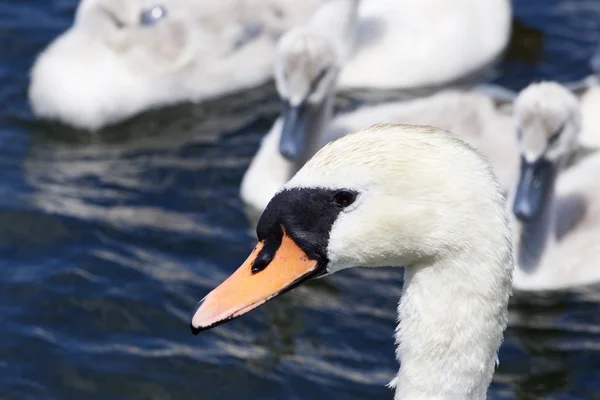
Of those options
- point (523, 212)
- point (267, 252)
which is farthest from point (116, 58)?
point (267, 252)

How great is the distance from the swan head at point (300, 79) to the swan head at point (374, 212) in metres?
3.65

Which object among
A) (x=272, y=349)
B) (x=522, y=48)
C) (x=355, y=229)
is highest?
(x=355, y=229)

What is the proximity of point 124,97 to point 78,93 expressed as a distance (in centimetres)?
34

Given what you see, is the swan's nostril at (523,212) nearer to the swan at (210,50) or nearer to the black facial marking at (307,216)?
the swan at (210,50)

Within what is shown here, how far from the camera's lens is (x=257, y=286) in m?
4.53

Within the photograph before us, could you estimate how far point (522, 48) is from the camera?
437 inches

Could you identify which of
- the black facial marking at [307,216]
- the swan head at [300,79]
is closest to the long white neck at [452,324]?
the black facial marking at [307,216]

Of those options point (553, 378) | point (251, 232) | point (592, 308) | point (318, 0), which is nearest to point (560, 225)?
point (592, 308)

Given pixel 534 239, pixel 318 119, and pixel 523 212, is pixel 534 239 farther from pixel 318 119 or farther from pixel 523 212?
pixel 318 119

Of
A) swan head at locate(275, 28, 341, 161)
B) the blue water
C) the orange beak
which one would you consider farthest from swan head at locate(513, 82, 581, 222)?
the orange beak

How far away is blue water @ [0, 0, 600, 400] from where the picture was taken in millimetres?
6984

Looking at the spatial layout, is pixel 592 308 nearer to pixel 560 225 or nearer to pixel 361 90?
pixel 560 225

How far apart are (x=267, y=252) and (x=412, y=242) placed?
51cm

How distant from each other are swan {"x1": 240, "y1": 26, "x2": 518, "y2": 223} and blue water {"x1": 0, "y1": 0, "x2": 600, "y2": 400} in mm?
318
